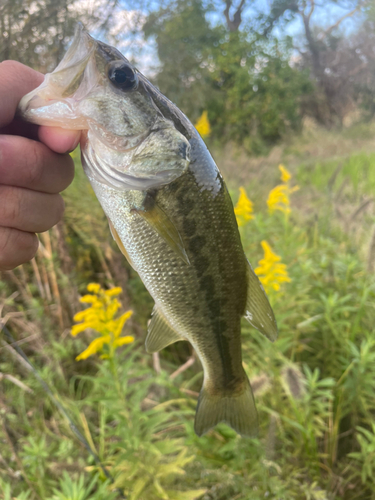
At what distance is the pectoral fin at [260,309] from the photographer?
0.96 metres

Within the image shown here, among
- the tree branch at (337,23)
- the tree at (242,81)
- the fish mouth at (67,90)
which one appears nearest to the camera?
the fish mouth at (67,90)

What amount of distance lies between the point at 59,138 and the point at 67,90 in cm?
11

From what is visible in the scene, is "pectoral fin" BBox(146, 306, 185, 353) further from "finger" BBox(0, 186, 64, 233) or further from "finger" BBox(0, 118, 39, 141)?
"finger" BBox(0, 118, 39, 141)

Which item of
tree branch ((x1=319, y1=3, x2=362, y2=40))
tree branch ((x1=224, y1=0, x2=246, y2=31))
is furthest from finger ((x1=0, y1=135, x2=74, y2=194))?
tree branch ((x1=319, y1=3, x2=362, y2=40))

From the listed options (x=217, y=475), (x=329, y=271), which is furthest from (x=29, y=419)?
(x=329, y=271)

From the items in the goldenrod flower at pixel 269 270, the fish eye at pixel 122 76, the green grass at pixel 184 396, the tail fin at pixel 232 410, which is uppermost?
the fish eye at pixel 122 76

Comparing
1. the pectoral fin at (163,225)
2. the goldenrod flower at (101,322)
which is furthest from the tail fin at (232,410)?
the pectoral fin at (163,225)

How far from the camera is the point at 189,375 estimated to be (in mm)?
2271

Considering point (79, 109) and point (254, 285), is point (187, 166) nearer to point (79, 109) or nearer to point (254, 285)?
point (79, 109)

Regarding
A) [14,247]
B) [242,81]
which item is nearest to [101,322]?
[14,247]

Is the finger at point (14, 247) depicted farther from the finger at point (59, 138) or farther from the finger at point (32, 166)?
the finger at point (59, 138)

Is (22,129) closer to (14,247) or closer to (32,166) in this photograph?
(32,166)

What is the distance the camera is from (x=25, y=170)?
80 centimetres

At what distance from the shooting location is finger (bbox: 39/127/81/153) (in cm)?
77
